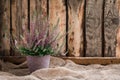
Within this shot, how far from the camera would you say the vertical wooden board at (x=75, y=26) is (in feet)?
7.70

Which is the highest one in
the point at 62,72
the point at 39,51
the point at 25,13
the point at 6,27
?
the point at 25,13

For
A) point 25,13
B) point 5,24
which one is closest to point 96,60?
point 25,13

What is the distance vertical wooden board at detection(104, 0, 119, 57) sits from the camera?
234 centimetres

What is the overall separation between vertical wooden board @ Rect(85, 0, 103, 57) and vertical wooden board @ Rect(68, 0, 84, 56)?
0.05 meters

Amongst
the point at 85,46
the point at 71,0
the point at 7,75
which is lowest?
the point at 7,75

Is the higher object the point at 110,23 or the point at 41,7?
the point at 41,7

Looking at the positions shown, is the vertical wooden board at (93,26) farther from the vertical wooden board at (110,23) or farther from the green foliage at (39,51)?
the green foliage at (39,51)

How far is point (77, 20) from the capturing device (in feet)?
7.72

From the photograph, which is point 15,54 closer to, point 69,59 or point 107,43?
point 69,59

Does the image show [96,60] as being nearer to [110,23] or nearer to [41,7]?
[110,23]

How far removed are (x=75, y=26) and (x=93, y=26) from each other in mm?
144

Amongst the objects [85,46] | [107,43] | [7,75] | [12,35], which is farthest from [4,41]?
[107,43]

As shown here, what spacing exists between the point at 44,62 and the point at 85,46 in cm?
52

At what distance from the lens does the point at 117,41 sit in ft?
7.73
